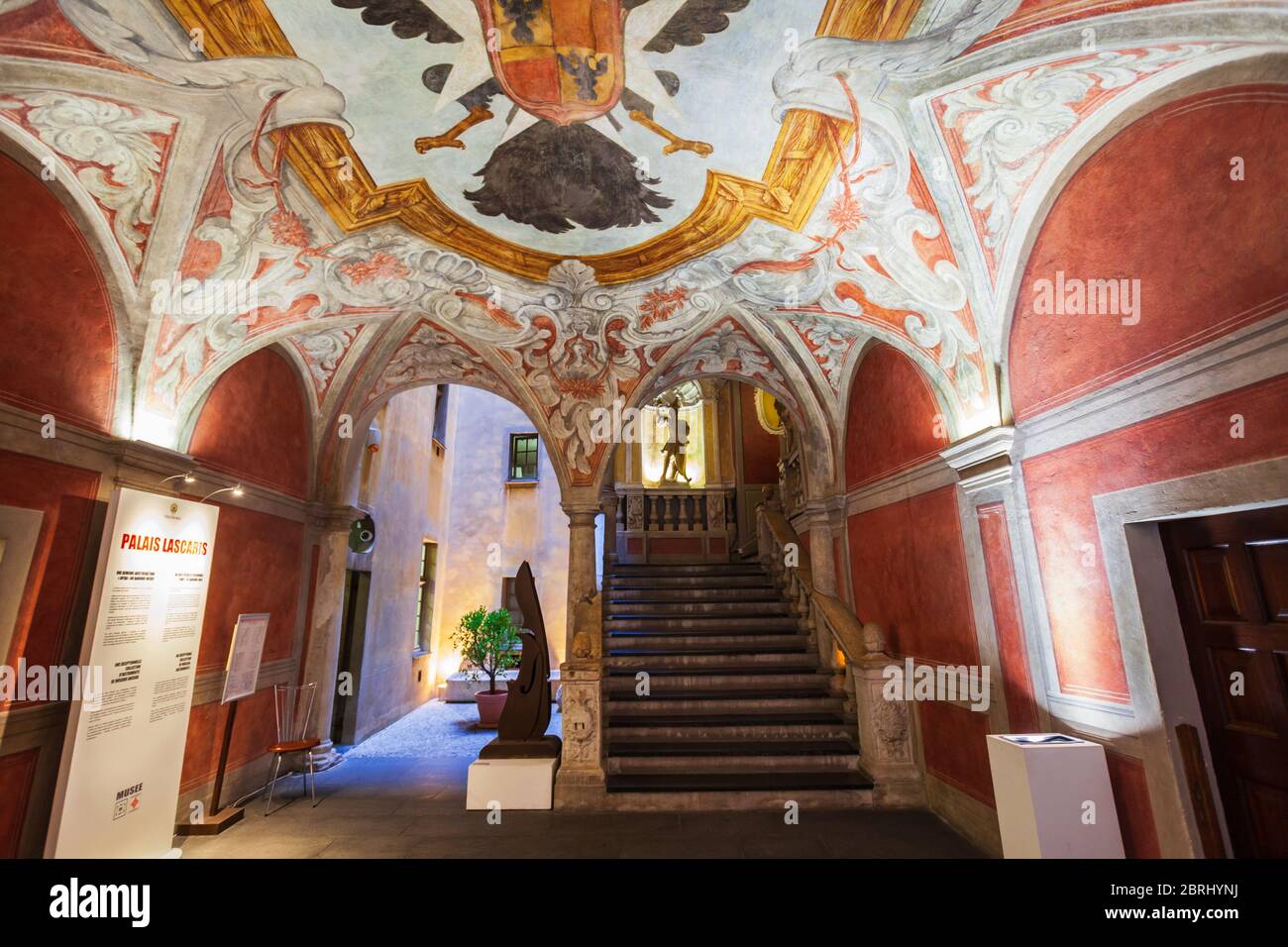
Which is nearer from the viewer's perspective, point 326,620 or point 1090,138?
point 1090,138

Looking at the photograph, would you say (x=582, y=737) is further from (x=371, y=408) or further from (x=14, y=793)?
(x=371, y=408)

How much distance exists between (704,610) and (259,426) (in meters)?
5.73

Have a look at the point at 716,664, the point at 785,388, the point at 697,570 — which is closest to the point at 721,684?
the point at 716,664

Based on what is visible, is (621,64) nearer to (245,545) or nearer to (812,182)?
(812,182)

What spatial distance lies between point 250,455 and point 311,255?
223 cm

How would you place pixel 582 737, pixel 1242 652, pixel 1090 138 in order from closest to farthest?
pixel 1242 652
pixel 1090 138
pixel 582 737

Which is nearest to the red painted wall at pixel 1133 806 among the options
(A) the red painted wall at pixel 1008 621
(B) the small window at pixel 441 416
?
(A) the red painted wall at pixel 1008 621

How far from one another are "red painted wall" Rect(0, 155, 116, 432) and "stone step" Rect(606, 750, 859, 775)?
5.26m

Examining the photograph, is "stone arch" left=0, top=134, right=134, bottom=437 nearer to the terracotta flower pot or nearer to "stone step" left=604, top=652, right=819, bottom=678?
"stone step" left=604, top=652, right=819, bottom=678

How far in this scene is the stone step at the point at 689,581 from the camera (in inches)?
327

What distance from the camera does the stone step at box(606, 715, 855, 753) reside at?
563 centimetres

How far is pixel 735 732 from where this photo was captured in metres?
5.69

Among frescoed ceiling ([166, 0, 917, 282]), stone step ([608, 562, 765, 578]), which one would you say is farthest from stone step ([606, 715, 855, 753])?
frescoed ceiling ([166, 0, 917, 282])

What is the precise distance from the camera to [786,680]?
20.8 feet
